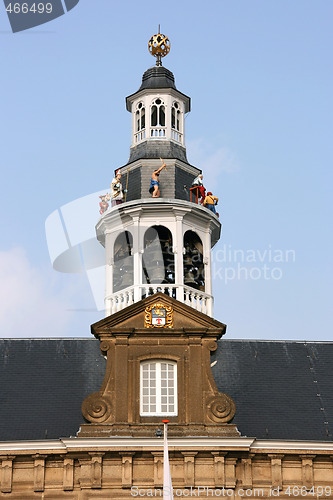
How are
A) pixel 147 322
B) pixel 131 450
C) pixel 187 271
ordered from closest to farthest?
pixel 131 450 → pixel 147 322 → pixel 187 271

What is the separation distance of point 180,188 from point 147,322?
22.1ft

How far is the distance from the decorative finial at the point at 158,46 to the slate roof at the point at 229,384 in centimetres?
1319

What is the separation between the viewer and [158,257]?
1533 inches

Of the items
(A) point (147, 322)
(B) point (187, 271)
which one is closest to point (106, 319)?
(A) point (147, 322)

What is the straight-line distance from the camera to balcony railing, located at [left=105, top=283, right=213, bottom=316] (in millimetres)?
37719

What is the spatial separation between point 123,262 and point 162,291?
2.45 metres

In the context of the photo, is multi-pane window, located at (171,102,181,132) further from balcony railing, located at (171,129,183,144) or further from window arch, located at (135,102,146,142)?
window arch, located at (135,102,146,142)

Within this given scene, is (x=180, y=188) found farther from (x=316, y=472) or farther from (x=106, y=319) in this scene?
(x=316, y=472)

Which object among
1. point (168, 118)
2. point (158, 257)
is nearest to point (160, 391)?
point (158, 257)

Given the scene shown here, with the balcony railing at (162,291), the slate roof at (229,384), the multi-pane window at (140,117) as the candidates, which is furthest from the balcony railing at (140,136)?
the slate roof at (229,384)

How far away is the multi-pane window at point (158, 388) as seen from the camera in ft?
116

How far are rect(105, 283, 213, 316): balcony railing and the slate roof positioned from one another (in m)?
1.64

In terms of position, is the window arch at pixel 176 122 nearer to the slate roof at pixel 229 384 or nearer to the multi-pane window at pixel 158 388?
the slate roof at pixel 229 384

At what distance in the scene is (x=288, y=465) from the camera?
34.6 metres
